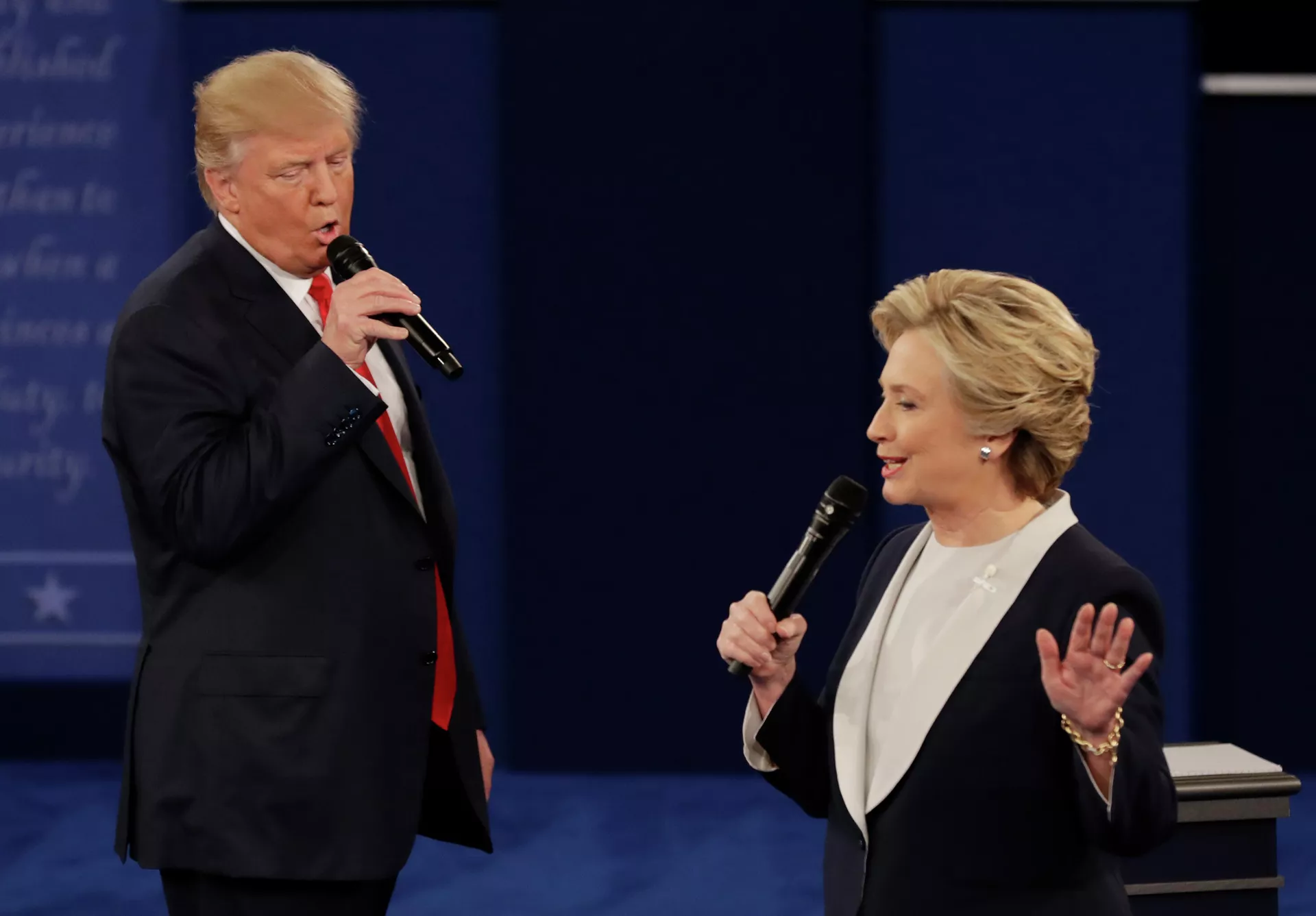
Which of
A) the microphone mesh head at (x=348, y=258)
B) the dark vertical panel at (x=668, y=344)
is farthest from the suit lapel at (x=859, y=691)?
the dark vertical panel at (x=668, y=344)

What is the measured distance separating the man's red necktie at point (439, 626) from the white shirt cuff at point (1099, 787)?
89 cm

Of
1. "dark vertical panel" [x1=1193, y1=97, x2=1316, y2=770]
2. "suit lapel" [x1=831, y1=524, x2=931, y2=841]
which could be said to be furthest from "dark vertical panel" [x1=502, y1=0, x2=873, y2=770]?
"suit lapel" [x1=831, y1=524, x2=931, y2=841]

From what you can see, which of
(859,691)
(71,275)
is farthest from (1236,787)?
(71,275)

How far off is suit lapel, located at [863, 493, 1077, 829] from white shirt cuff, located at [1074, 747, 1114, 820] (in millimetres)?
173

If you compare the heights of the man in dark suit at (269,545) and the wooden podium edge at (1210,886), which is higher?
the man in dark suit at (269,545)

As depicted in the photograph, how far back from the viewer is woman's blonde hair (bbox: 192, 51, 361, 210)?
6.80 feet

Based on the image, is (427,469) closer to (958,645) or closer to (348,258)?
(348,258)

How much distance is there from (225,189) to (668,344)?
2.77m

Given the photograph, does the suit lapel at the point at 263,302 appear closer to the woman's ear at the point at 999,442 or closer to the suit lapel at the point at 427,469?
the suit lapel at the point at 427,469

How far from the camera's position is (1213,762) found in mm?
2801

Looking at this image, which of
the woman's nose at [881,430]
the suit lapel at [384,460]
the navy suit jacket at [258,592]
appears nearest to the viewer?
the woman's nose at [881,430]

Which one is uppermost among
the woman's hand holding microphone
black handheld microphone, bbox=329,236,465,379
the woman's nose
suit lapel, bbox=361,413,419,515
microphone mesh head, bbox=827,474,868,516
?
black handheld microphone, bbox=329,236,465,379

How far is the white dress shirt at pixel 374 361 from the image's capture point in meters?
2.11

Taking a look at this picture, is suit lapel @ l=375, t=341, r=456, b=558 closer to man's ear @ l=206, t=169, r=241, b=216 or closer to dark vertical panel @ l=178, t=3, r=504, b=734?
man's ear @ l=206, t=169, r=241, b=216
